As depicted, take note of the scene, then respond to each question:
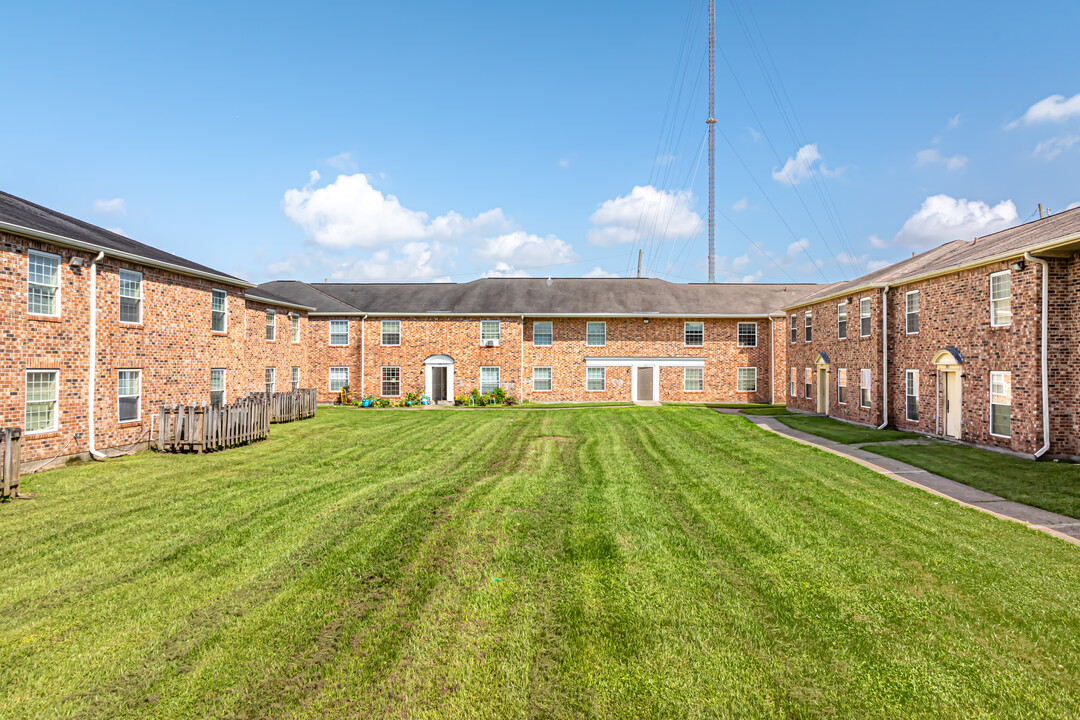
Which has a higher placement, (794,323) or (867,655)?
(794,323)

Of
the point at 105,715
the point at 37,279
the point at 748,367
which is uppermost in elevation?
the point at 37,279

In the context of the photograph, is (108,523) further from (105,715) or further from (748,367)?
(748,367)

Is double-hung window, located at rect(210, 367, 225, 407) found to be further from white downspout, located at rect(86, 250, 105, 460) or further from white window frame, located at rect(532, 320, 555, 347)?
white window frame, located at rect(532, 320, 555, 347)

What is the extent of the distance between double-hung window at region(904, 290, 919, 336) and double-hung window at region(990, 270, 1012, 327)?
135 inches

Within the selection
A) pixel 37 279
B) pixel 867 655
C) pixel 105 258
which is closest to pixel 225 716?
pixel 867 655

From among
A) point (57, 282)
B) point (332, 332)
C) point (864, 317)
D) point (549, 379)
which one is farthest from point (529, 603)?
point (332, 332)

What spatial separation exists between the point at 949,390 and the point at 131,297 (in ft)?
79.2

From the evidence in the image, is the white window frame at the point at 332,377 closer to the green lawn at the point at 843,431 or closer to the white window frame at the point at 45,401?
the white window frame at the point at 45,401

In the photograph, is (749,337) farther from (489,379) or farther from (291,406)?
(291,406)

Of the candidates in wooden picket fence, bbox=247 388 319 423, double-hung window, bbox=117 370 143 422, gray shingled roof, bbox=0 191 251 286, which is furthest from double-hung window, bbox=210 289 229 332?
double-hung window, bbox=117 370 143 422

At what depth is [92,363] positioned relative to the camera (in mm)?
13305

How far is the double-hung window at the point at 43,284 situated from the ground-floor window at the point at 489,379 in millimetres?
19929

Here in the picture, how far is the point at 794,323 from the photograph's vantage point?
27859 millimetres

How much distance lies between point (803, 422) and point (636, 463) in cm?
1154
